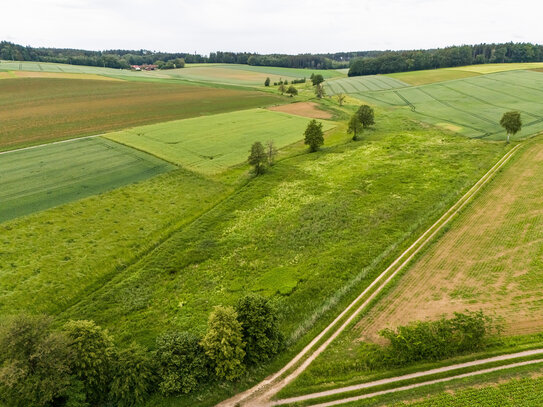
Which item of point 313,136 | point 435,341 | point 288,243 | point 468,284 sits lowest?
point 435,341

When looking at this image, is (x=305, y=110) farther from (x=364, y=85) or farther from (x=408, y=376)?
(x=408, y=376)

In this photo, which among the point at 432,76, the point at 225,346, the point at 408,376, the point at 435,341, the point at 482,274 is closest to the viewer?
the point at 225,346

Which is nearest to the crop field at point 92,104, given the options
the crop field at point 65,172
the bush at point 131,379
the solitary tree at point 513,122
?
the crop field at point 65,172

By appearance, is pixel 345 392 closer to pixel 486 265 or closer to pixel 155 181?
pixel 486 265

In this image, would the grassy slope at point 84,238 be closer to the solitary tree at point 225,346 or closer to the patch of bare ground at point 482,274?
the solitary tree at point 225,346

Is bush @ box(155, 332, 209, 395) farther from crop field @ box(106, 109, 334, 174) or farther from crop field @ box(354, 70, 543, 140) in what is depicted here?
crop field @ box(354, 70, 543, 140)

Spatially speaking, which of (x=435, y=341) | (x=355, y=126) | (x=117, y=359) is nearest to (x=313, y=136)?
(x=355, y=126)
